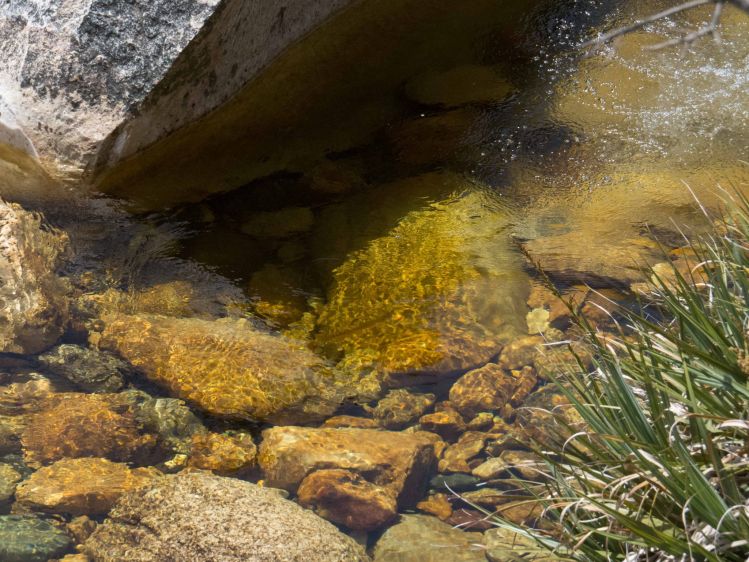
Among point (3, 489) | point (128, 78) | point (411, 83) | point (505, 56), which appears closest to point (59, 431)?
point (3, 489)

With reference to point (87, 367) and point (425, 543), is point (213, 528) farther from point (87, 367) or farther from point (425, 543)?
point (87, 367)

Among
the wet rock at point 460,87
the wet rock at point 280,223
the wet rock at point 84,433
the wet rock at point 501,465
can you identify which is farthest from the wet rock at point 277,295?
the wet rock at point 460,87

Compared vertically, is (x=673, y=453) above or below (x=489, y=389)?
above

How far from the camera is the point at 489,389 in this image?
379 cm

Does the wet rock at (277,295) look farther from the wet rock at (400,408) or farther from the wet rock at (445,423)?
the wet rock at (445,423)

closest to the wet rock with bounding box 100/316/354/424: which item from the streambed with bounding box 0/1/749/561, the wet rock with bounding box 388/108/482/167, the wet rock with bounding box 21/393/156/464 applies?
the streambed with bounding box 0/1/749/561

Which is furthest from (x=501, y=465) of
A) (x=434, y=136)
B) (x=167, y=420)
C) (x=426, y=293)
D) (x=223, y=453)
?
(x=434, y=136)

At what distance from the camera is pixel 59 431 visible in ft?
11.7

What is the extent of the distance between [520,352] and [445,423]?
0.63m

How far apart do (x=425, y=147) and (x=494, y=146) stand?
0.47 meters

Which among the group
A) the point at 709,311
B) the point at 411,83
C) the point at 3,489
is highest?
the point at 411,83

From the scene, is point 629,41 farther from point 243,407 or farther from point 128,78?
→ point 243,407

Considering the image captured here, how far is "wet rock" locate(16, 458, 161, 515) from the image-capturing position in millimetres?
3256

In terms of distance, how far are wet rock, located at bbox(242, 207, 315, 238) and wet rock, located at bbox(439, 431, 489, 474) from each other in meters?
1.66
